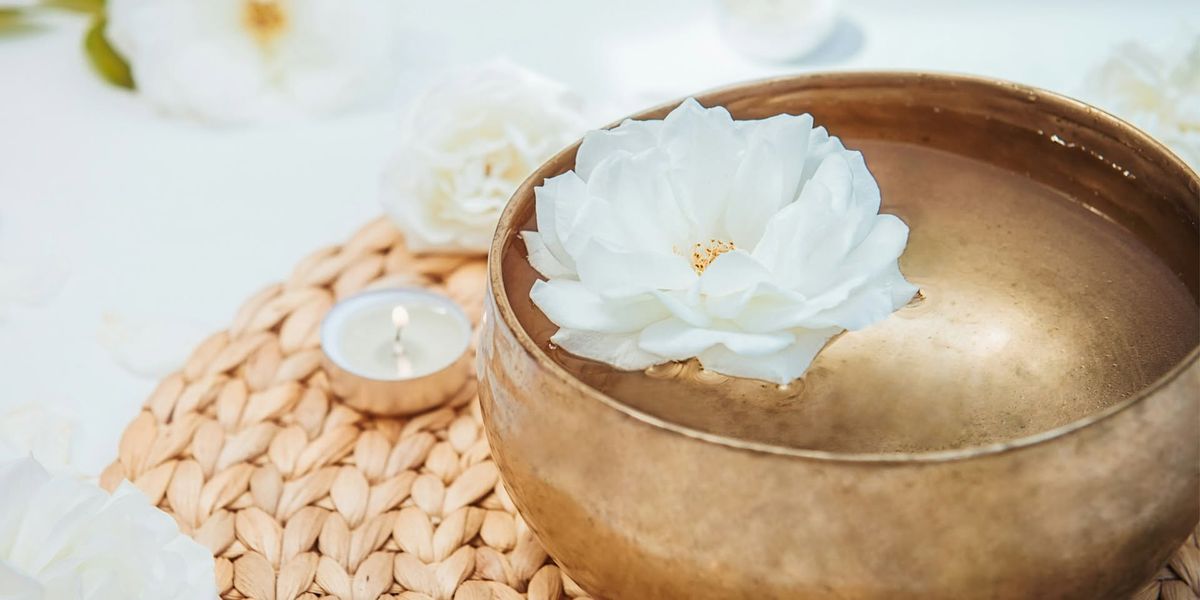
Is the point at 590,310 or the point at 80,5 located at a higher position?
the point at 590,310

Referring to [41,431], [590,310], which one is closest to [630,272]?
[590,310]

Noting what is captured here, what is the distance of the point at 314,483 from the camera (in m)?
0.56

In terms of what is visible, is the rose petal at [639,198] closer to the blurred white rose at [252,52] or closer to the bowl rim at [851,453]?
the bowl rim at [851,453]

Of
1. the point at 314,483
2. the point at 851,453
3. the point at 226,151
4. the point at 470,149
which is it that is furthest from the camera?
the point at 226,151

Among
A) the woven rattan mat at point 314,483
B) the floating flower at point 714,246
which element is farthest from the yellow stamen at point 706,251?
the woven rattan mat at point 314,483

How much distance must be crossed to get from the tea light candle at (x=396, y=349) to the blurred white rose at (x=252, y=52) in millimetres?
285

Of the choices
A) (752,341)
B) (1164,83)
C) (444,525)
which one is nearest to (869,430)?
(752,341)

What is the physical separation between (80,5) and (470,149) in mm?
425

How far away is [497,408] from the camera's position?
425 millimetres

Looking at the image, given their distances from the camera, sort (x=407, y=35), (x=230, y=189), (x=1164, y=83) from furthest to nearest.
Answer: (x=407, y=35) < (x=230, y=189) < (x=1164, y=83)

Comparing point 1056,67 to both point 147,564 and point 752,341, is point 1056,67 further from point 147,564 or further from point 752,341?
point 147,564

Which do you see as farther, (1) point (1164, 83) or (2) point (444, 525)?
(1) point (1164, 83)

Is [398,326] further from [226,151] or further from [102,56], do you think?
[102,56]

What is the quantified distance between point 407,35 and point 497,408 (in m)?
0.67
